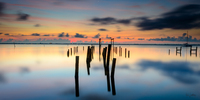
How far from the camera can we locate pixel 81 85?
9.65 m

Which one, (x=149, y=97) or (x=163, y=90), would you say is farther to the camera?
(x=163, y=90)

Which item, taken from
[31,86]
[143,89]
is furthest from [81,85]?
[143,89]

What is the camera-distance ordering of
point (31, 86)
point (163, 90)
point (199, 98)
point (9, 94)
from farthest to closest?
point (31, 86) < point (163, 90) < point (9, 94) < point (199, 98)

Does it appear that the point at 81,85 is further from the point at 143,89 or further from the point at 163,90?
the point at 163,90

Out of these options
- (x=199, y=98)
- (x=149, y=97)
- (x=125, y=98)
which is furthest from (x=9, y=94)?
(x=199, y=98)

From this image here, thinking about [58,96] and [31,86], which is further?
[31,86]

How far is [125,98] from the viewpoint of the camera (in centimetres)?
755

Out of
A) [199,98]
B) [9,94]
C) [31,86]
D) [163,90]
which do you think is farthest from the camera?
[31,86]

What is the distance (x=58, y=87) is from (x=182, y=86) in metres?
7.79

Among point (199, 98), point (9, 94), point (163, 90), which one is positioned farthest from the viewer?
point (163, 90)

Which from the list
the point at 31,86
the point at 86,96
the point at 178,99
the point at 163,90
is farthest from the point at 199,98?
the point at 31,86

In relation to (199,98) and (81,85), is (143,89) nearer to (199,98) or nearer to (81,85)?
(199,98)

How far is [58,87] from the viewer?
29.9 ft

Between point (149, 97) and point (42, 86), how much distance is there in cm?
634
